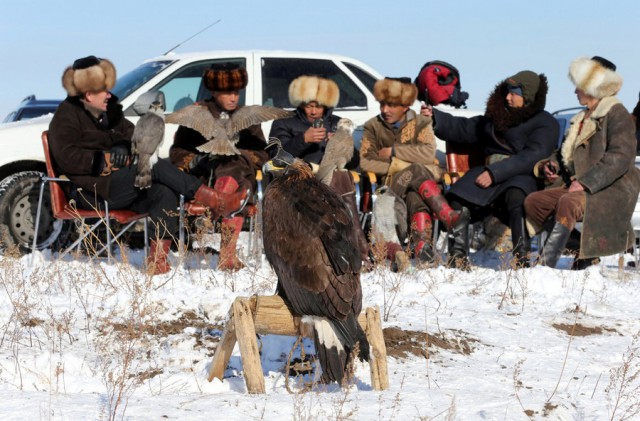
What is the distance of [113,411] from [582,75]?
246 inches

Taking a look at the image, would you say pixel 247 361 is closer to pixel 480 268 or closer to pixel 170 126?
pixel 480 268

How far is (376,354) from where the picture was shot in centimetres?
572

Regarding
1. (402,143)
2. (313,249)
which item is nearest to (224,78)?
(402,143)

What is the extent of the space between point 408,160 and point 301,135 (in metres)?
1.04

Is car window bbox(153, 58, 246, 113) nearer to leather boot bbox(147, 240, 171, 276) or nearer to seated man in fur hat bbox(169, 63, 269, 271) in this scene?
seated man in fur hat bbox(169, 63, 269, 271)

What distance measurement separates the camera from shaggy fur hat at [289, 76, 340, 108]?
10.3 meters

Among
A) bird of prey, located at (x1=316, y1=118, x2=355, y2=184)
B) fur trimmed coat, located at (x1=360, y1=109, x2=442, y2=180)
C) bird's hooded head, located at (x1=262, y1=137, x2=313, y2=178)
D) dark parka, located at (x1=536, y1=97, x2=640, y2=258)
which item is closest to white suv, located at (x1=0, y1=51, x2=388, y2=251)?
fur trimmed coat, located at (x1=360, y1=109, x2=442, y2=180)

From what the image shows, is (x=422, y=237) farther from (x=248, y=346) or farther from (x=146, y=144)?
(x=248, y=346)

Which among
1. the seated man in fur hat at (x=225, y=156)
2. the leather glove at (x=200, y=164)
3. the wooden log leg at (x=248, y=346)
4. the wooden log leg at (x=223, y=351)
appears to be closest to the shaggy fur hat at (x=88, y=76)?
the seated man in fur hat at (x=225, y=156)

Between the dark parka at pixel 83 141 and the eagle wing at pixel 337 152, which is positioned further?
the eagle wing at pixel 337 152

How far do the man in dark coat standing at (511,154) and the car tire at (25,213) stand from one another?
3730mm

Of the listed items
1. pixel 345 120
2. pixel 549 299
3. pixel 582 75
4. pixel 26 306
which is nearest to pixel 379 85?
pixel 345 120

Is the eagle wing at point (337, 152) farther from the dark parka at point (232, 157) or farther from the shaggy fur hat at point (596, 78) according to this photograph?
the shaggy fur hat at point (596, 78)

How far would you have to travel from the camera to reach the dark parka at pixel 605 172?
9.68m
